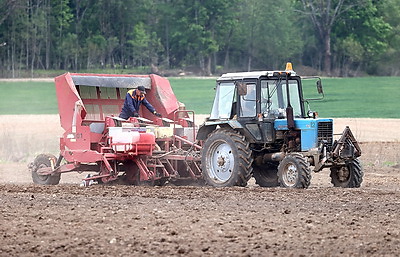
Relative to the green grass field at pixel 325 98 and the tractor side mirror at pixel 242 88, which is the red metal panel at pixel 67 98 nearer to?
the tractor side mirror at pixel 242 88

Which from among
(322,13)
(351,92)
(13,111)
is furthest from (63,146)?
(322,13)

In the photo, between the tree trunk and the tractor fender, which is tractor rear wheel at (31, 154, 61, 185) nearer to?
the tractor fender

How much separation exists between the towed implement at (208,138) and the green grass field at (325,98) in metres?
21.7

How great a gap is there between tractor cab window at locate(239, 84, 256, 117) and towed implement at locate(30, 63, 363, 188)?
0.7 inches

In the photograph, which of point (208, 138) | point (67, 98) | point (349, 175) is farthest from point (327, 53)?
point (208, 138)

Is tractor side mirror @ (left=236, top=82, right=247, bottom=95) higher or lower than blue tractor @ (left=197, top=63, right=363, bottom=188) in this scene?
higher

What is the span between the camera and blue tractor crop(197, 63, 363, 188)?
17.1 metres

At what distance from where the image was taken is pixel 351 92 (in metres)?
61.0

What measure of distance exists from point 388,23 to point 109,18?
24503 millimetres

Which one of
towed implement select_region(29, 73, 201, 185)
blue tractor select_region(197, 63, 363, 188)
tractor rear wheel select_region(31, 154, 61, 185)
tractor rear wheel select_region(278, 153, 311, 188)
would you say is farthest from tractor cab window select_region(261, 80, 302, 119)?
tractor rear wheel select_region(31, 154, 61, 185)

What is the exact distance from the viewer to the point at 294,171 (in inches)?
666

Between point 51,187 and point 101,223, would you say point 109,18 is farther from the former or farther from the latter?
point 101,223

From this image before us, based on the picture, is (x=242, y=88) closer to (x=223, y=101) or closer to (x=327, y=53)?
(x=223, y=101)

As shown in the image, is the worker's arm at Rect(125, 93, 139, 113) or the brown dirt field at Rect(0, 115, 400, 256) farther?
the worker's arm at Rect(125, 93, 139, 113)
